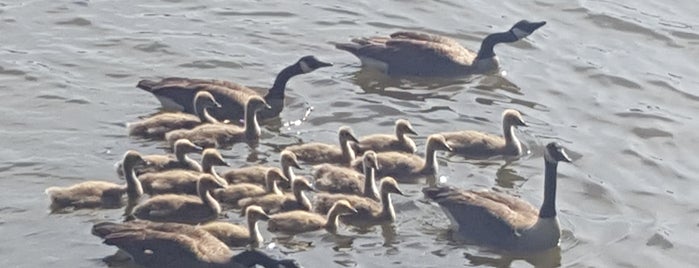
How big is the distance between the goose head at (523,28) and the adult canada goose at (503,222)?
5678 mm

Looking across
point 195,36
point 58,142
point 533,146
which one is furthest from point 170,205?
point 195,36

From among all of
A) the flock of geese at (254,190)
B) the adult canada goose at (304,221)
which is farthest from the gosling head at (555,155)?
the adult canada goose at (304,221)

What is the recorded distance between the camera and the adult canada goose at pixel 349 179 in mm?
17094

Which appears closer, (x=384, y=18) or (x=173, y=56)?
(x=173, y=56)

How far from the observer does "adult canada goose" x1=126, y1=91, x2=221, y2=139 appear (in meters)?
18.5

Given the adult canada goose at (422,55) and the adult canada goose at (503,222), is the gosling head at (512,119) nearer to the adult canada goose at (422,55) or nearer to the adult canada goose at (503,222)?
the adult canada goose at (503,222)

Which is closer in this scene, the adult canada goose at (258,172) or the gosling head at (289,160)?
the adult canada goose at (258,172)

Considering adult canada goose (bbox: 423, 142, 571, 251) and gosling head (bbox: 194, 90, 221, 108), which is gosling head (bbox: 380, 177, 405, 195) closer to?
adult canada goose (bbox: 423, 142, 571, 251)

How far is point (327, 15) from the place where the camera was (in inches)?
927

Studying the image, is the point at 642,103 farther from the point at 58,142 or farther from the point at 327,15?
the point at 58,142

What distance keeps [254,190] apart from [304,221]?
2.80ft

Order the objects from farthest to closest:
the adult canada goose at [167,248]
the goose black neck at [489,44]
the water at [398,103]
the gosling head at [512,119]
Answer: the goose black neck at [489,44], the gosling head at [512,119], the water at [398,103], the adult canada goose at [167,248]

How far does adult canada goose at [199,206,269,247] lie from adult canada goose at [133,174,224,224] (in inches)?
20.6

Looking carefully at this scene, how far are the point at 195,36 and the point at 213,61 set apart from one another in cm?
100
